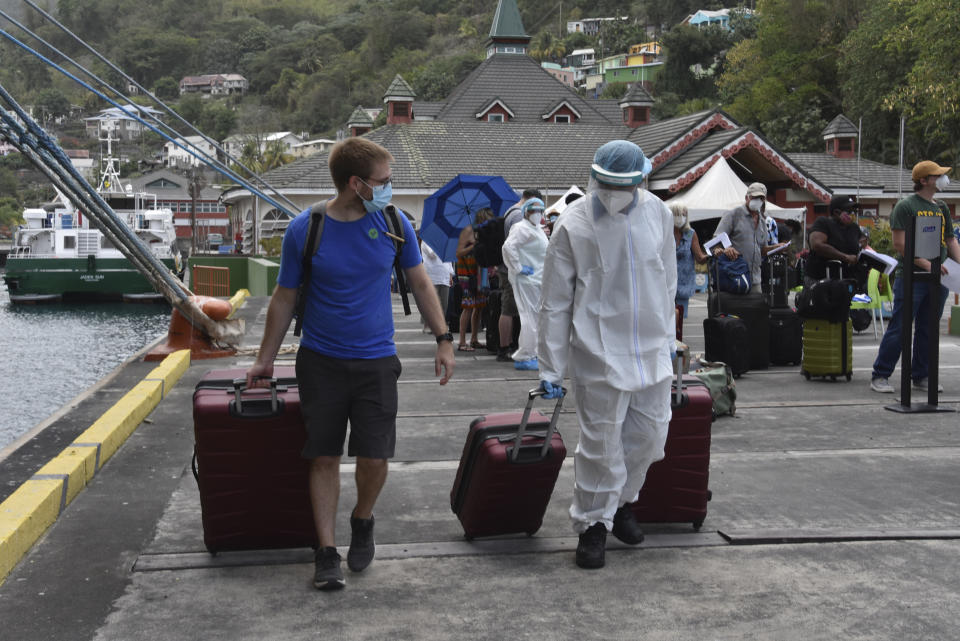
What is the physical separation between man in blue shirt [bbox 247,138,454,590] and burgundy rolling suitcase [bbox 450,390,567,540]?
1.58 feet

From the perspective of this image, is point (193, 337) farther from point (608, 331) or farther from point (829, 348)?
point (608, 331)

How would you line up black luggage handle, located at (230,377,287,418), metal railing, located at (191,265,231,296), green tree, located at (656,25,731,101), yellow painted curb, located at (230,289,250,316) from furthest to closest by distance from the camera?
green tree, located at (656,25,731,101) → metal railing, located at (191,265,231,296) → yellow painted curb, located at (230,289,250,316) → black luggage handle, located at (230,377,287,418)

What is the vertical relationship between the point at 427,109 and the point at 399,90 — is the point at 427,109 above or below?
above

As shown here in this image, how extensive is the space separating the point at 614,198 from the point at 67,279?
36795mm

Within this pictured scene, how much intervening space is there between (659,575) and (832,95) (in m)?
68.0

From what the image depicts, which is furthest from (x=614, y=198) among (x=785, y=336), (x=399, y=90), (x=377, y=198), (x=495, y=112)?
(x=495, y=112)

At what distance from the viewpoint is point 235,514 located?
471cm

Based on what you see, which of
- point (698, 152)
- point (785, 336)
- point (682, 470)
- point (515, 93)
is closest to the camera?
point (682, 470)

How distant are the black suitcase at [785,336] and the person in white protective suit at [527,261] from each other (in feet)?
8.12

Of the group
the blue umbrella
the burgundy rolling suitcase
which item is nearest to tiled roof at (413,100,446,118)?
the blue umbrella

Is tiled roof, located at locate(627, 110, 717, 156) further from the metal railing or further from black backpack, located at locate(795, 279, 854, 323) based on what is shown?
black backpack, located at locate(795, 279, 854, 323)

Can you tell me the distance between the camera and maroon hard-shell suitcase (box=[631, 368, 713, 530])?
5.07 meters

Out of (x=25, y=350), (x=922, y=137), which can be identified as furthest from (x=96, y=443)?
(x=922, y=137)

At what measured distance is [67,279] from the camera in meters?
38.1
